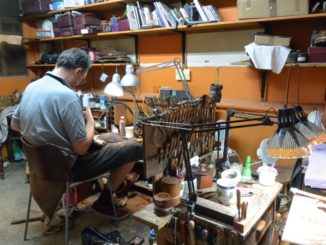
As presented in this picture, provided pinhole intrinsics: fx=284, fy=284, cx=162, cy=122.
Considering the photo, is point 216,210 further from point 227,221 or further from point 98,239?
point 98,239

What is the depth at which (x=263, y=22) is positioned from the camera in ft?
7.36

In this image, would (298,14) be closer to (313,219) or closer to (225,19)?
(225,19)

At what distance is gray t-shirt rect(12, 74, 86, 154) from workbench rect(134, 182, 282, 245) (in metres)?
0.87

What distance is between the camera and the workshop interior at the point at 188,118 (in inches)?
46.8

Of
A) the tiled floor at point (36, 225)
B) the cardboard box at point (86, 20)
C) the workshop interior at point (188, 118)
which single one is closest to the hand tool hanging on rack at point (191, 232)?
the workshop interior at point (188, 118)

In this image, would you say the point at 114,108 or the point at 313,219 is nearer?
the point at 313,219

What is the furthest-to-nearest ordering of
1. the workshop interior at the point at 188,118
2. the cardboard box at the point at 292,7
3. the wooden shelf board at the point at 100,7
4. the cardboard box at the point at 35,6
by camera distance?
the cardboard box at the point at 35,6
the wooden shelf board at the point at 100,7
the cardboard box at the point at 292,7
the workshop interior at the point at 188,118

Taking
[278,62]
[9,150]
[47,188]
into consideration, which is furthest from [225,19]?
[9,150]

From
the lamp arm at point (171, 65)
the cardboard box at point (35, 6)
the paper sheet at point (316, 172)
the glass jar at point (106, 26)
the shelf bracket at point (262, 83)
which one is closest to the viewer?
the paper sheet at point (316, 172)

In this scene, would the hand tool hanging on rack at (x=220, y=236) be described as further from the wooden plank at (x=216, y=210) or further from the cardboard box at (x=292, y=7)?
the cardboard box at (x=292, y=7)

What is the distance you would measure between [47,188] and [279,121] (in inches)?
65.0

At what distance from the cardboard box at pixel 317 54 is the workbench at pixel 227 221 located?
1.12m

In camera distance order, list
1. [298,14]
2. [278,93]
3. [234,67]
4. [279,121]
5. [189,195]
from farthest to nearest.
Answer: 1. [234,67]
2. [278,93]
3. [298,14]
4. [189,195]
5. [279,121]

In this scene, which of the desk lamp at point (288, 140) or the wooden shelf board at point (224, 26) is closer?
the desk lamp at point (288, 140)
